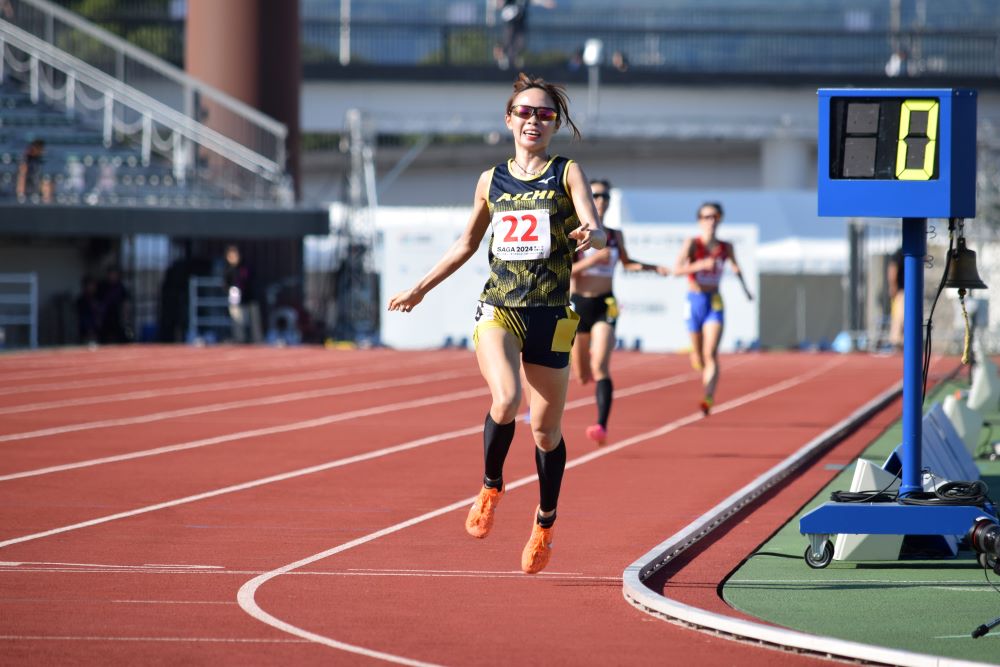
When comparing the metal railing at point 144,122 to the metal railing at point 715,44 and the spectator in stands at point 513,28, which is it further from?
the metal railing at point 715,44

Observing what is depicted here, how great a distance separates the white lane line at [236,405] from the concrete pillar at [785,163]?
27.7 metres

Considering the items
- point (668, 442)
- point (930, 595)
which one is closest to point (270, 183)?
point (668, 442)

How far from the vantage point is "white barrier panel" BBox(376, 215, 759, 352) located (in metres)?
31.7

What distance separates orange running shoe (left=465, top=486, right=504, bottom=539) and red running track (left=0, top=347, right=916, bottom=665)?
0.21 meters

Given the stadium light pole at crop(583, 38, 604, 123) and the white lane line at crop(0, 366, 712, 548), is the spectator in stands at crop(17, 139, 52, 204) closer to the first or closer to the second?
the white lane line at crop(0, 366, 712, 548)

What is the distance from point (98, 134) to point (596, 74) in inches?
637

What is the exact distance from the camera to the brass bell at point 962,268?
8.49m

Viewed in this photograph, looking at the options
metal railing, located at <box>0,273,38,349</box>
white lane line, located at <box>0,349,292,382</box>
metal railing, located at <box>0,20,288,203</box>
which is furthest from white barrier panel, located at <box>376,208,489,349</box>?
metal railing, located at <box>0,273,38,349</box>

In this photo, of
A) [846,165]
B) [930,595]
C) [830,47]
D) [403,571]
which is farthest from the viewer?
[830,47]

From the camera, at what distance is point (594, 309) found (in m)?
13.7

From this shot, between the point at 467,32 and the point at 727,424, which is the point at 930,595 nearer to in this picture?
the point at 727,424

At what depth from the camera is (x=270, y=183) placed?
3606 cm

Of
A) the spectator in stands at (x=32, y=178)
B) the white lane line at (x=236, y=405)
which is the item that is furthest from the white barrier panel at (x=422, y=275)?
the white lane line at (x=236, y=405)

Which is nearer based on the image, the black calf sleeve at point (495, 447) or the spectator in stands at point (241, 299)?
the black calf sleeve at point (495, 447)
